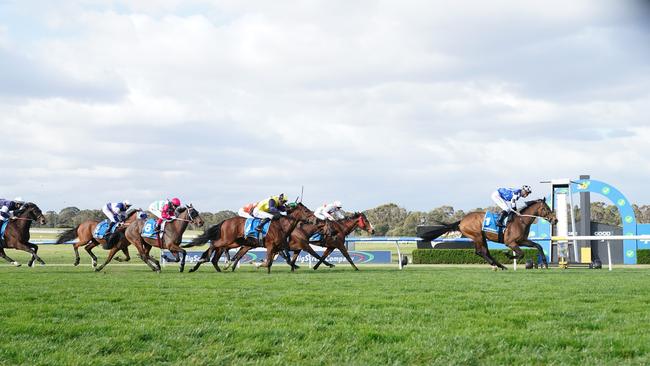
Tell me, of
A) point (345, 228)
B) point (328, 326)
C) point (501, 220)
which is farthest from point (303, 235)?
point (328, 326)

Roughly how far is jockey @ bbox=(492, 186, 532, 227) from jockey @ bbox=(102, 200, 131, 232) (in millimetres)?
8173

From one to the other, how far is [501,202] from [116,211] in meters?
8.40

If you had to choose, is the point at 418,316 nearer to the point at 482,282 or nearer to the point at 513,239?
the point at 482,282

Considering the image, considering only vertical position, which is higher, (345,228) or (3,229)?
(345,228)

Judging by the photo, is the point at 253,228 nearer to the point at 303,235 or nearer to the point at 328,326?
the point at 303,235

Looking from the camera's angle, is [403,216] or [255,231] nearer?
[255,231]

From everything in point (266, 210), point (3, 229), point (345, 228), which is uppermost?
point (266, 210)

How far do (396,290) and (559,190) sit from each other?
10886 mm

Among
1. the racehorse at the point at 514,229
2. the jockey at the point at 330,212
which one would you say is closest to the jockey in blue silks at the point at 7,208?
the jockey at the point at 330,212

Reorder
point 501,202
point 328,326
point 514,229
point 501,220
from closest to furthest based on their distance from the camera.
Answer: point 328,326
point 514,229
point 501,220
point 501,202

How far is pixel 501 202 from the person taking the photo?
16.1 meters

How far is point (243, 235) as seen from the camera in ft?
51.7

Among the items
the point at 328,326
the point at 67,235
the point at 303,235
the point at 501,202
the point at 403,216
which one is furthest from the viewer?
the point at 403,216

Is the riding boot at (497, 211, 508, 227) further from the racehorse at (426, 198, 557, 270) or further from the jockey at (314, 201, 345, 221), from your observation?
the jockey at (314, 201, 345, 221)
